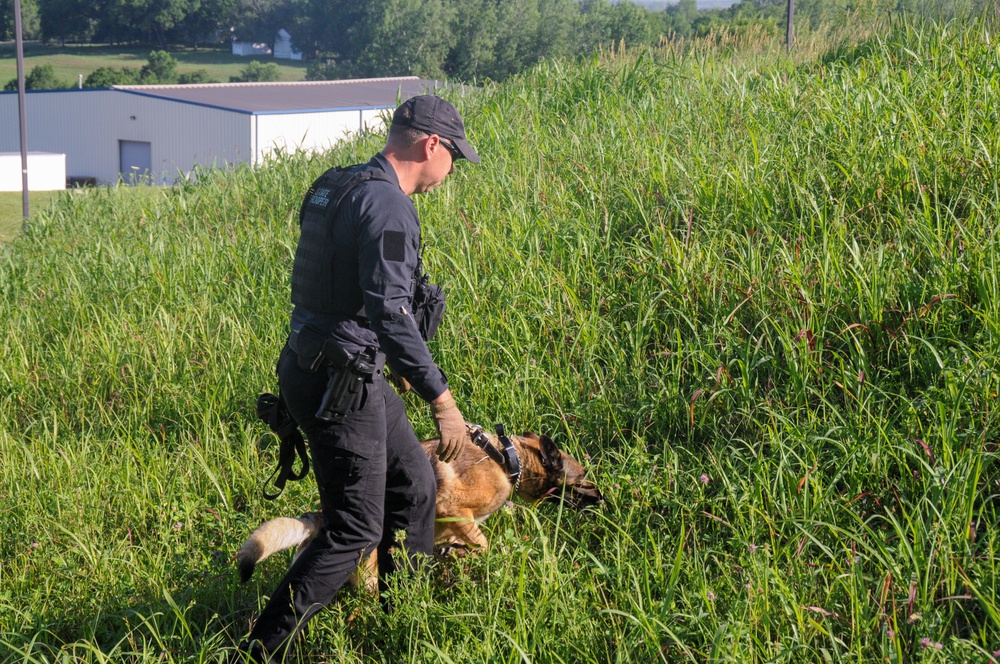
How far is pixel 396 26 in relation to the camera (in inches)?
3061

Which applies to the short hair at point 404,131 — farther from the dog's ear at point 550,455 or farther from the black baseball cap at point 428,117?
the dog's ear at point 550,455

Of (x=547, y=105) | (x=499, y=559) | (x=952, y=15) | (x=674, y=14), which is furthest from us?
(x=674, y=14)

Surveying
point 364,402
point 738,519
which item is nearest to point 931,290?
→ point 738,519

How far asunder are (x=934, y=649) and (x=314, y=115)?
37240 millimetres

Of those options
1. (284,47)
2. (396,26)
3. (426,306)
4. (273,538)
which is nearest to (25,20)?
(284,47)

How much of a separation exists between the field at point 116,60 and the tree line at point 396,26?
290 cm

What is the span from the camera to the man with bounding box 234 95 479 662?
2674 mm

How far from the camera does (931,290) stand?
11.4 feet

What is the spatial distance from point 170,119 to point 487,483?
42.7m

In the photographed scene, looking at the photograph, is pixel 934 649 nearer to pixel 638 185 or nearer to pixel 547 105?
pixel 638 185

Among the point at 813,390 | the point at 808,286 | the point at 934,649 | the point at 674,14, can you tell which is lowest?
the point at 934,649

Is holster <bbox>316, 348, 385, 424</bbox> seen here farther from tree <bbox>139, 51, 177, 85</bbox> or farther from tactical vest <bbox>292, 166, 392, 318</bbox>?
tree <bbox>139, 51, 177, 85</bbox>

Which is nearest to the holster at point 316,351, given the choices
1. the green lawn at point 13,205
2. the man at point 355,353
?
the man at point 355,353

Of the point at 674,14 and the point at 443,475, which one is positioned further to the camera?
the point at 674,14
